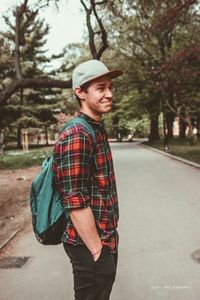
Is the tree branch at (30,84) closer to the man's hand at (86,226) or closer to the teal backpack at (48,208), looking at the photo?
the teal backpack at (48,208)

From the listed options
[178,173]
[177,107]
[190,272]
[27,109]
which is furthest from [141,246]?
[27,109]

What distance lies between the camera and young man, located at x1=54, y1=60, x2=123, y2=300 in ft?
7.50

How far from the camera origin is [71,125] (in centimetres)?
236

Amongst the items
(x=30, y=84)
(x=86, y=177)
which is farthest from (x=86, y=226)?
(x=30, y=84)

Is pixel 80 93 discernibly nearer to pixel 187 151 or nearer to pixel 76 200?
pixel 76 200

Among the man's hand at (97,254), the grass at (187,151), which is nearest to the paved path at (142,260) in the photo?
the man's hand at (97,254)

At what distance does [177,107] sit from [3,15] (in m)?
21.7

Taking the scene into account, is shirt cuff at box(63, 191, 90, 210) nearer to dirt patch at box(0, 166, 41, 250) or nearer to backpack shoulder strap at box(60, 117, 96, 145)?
backpack shoulder strap at box(60, 117, 96, 145)

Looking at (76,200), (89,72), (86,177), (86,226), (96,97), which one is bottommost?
(86,226)

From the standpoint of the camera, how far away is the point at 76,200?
7.43ft

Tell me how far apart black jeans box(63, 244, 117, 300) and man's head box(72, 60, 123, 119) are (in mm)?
818

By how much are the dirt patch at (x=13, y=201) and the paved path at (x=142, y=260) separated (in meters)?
0.44

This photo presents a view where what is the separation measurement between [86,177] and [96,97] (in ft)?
1.65

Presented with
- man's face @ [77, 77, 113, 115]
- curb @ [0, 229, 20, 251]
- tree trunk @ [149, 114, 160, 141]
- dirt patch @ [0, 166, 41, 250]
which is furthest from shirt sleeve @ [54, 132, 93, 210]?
tree trunk @ [149, 114, 160, 141]
